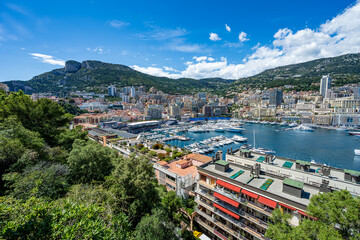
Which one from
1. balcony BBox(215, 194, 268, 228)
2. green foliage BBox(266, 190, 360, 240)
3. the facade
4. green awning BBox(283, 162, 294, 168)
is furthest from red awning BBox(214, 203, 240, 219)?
the facade

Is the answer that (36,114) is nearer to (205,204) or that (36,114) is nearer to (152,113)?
(205,204)

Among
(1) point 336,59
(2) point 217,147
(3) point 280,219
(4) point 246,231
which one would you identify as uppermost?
(1) point 336,59

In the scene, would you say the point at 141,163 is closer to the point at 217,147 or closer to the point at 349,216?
the point at 349,216

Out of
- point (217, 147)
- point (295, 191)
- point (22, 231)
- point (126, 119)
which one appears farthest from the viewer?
point (126, 119)

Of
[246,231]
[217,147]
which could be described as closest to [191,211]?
[246,231]

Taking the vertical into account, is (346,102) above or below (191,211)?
above

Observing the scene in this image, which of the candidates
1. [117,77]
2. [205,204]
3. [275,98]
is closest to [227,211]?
[205,204]

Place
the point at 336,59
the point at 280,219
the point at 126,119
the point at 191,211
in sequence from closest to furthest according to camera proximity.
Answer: the point at 280,219
the point at 191,211
the point at 126,119
the point at 336,59

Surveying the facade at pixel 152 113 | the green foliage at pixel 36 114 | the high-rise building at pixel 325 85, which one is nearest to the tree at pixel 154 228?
the green foliage at pixel 36 114
